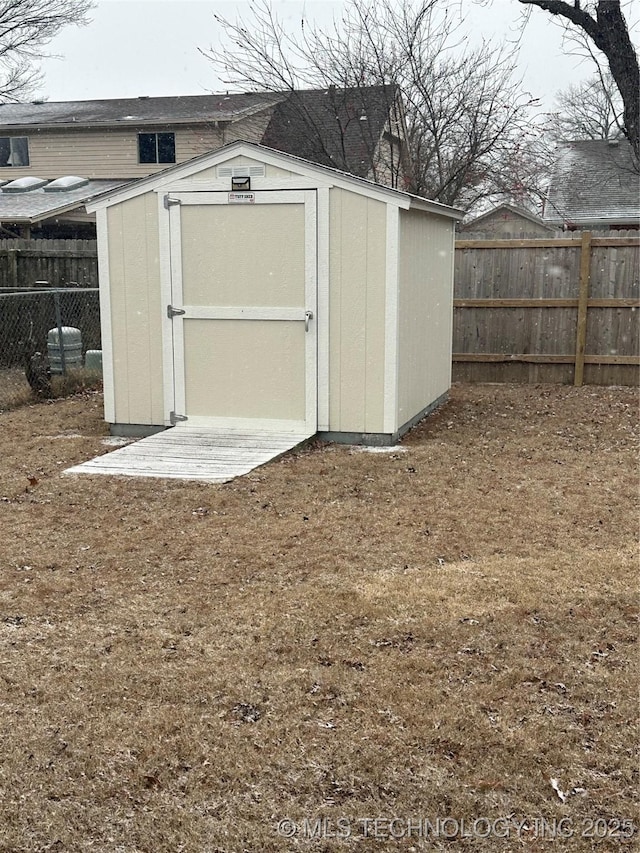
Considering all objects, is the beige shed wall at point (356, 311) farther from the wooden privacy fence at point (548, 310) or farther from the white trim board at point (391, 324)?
the wooden privacy fence at point (548, 310)

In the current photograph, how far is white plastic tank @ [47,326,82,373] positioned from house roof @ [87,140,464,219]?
3.55 metres

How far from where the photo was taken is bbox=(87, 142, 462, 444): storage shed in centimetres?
729

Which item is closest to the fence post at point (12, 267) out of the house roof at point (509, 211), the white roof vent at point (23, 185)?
the white roof vent at point (23, 185)

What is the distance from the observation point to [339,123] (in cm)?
1625

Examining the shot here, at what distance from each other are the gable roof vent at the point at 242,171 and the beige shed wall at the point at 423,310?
1250 millimetres

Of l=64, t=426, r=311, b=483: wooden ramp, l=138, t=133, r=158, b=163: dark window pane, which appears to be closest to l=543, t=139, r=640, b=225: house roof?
l=138, t=133, r=158, b=163: dark window pane

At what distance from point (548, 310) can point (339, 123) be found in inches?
279

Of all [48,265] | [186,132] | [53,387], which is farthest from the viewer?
[186,132]

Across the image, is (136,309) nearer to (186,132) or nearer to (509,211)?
(186,132)

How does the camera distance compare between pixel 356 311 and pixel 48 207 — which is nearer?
pixel 356 311

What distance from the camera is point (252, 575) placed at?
4445mm

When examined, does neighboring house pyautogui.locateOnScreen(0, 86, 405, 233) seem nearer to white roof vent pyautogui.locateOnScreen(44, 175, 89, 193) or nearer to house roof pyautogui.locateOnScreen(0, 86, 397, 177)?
→ house roof pyautogui.locateOnScreen(0, 86, 397, 177)

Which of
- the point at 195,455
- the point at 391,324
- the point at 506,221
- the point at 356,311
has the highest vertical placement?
the point at 506,221

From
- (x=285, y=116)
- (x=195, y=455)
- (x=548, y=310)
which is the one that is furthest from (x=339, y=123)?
(x=195, y=455)
